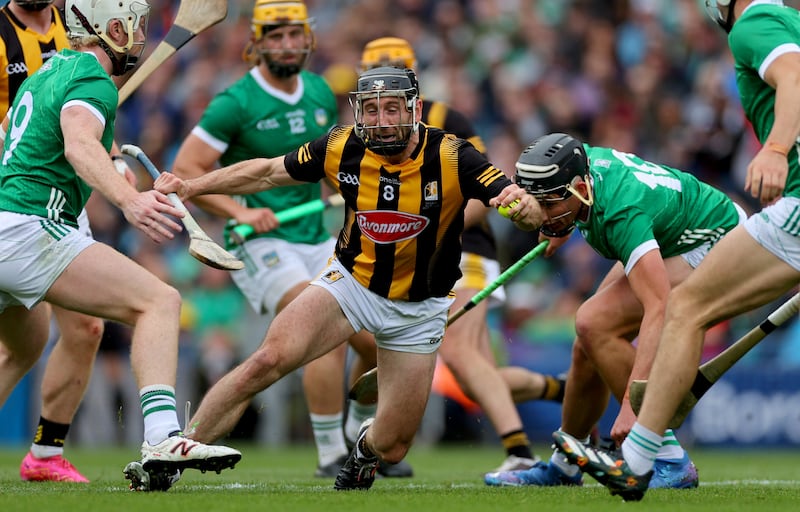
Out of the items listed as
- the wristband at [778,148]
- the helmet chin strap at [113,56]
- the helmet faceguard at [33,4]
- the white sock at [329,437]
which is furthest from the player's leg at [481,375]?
the wristband at [778,148]

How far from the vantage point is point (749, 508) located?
5.09 meters

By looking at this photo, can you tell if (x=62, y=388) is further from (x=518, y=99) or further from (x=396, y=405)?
(x=518, y=99)

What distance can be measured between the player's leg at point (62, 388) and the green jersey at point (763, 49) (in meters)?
3.54

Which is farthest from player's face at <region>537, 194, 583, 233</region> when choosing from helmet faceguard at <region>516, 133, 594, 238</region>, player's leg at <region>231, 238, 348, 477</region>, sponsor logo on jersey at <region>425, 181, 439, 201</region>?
player's leg at <region>231, 238, 348, 477</region>

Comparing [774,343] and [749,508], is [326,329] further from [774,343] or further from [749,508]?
[774,343]

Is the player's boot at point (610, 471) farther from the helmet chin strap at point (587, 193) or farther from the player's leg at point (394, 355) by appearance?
the helmet chin strap at point (587, 193)

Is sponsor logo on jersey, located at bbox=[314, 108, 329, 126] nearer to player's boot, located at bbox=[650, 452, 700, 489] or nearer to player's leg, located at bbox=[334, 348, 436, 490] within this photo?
player's leg, located at bbox=[334, 348, 436, 490]

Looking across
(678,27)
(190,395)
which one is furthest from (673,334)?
(678,27)

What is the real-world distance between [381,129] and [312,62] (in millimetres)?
9913

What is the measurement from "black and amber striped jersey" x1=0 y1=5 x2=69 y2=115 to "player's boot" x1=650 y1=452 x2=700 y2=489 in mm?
3850

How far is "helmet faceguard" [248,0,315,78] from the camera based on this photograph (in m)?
8.20

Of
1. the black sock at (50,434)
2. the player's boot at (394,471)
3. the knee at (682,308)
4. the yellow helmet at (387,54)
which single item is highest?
the yellow helmet at (387,54)

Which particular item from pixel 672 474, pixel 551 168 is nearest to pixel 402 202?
pixel 551 168

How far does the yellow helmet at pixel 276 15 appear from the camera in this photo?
27.0ft
